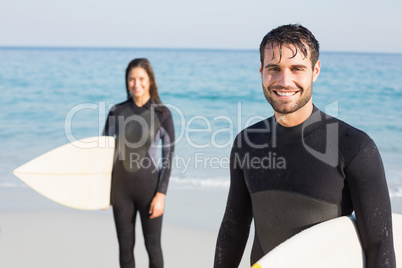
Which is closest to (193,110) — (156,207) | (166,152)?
(166,152)

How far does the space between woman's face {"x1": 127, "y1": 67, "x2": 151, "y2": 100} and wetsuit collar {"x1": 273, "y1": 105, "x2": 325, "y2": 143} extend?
1970mm

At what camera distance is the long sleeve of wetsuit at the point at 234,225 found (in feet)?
5.00

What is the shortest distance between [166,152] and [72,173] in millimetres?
952

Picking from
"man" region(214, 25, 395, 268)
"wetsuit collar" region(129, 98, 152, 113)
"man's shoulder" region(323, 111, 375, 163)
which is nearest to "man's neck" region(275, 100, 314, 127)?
"man" region(214, 25, 395, 268)

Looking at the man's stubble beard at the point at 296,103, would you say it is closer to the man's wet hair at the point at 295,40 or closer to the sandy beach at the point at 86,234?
the man's wet hair at the point at 295,40

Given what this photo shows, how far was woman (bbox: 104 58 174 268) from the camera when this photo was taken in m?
3.07

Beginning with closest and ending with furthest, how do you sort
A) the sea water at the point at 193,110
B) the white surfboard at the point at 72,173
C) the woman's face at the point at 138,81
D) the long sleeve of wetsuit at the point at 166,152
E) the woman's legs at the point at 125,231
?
the woman's legs at the point at 125,231, the long sleeve of wetsuit at the point at 166,152, the woman's face at the point at 138,81, the white surfboard at the point at 72,173, the sea water at the point at 193,110

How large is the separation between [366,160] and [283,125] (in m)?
0.31

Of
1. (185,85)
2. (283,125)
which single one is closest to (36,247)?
(283,125)

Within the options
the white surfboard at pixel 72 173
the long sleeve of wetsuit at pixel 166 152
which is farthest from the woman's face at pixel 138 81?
the white surfboard at pixel 72 173

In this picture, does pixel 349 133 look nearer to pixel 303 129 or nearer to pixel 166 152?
pixel 303 129

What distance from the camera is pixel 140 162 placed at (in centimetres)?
321

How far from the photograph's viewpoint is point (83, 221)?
4.72 meters

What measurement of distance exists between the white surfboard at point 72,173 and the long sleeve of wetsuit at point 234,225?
2.09m
